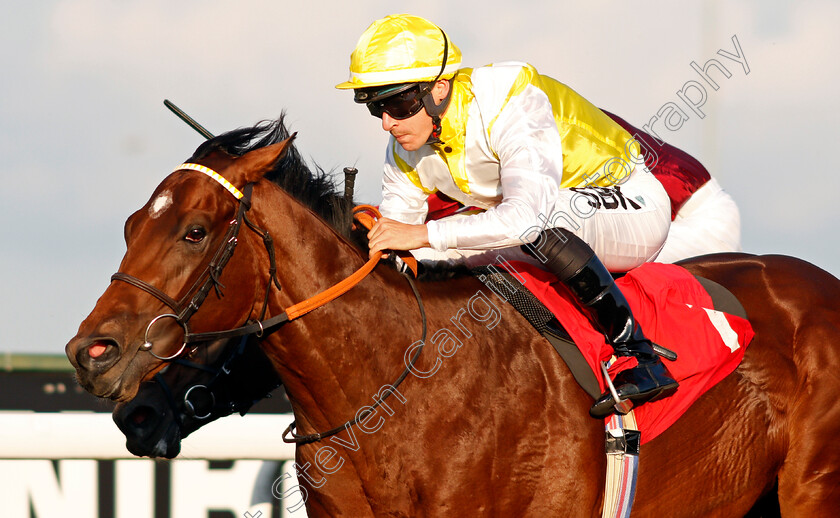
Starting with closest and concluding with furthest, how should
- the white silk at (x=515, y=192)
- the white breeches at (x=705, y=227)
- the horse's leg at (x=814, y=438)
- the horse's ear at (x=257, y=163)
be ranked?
the horse's ear at (x=257, y=163), the white silk at (x=515, y=192), the horse's leg at (x=814, y=438), the white breeches at (x=705, y=227)

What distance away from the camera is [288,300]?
2.69 meters

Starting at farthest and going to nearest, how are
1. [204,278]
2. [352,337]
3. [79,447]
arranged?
[79,447] → [352,337] → [204,278]

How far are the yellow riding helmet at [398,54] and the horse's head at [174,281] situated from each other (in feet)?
1.30

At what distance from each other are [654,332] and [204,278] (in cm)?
157

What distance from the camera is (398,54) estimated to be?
287cm

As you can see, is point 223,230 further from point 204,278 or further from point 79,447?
point 79,447

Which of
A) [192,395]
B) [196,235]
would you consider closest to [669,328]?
[196,235]

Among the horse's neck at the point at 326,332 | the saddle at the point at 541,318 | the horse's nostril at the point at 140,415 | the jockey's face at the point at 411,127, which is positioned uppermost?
the jockey's face at the point at 411,127

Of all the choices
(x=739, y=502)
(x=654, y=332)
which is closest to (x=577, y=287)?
(x=654, y=332)

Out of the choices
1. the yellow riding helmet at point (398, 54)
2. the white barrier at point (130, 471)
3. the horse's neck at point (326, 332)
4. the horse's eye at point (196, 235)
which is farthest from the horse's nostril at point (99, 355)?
the white barrier at point (130, 471)

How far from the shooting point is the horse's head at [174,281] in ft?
7.90

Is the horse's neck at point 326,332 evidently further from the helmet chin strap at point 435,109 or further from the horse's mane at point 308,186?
the helmet chin strap at point 435,109

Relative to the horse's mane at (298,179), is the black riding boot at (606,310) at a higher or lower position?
higher

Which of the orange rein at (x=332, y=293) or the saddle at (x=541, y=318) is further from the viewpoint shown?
the saddle at (x=541, y=318)
